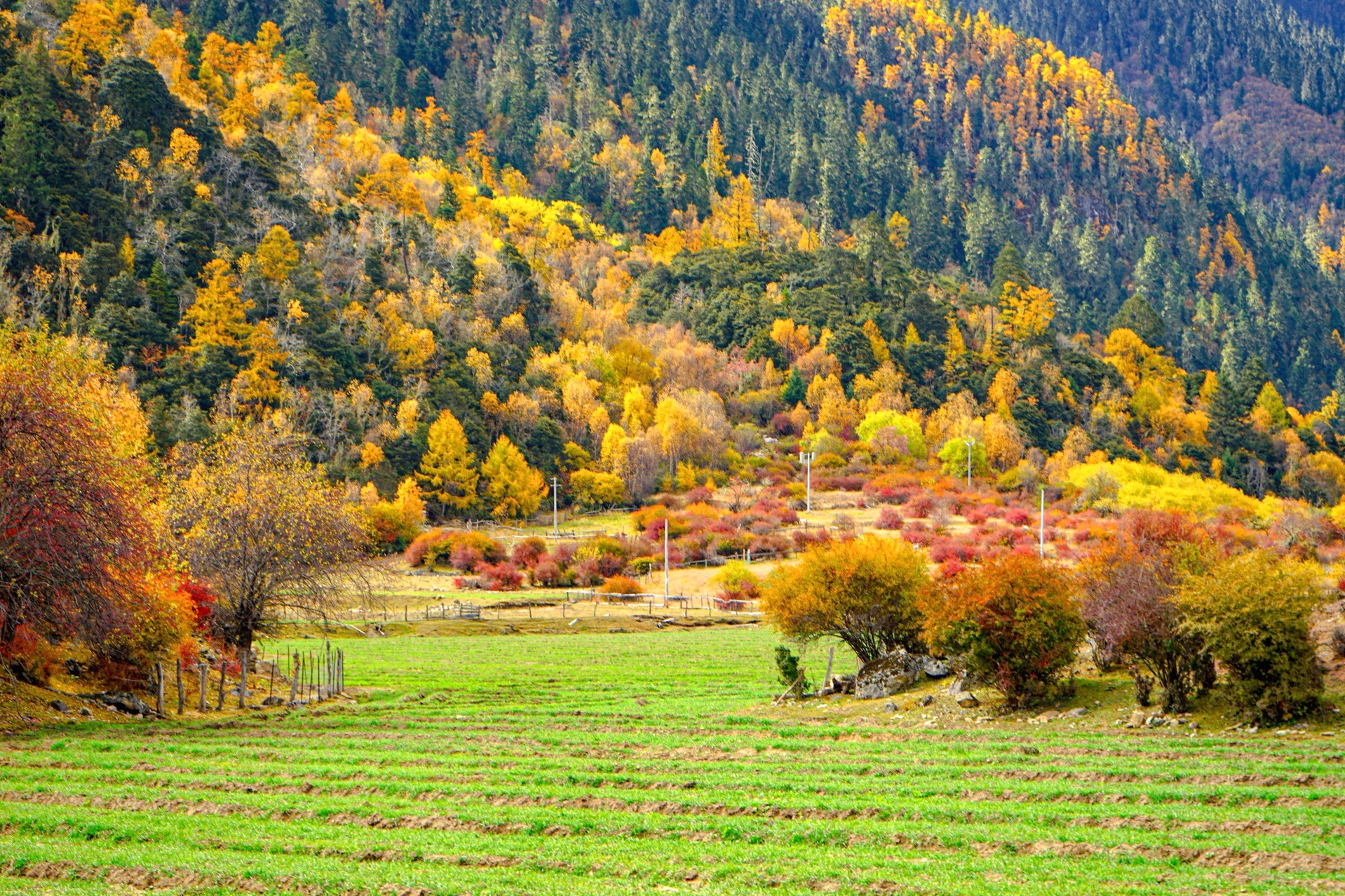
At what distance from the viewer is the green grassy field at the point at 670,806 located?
1475 cm

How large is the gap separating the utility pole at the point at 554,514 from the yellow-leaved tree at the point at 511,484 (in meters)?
1.87

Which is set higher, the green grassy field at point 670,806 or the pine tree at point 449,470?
the pine tree at point 449,470

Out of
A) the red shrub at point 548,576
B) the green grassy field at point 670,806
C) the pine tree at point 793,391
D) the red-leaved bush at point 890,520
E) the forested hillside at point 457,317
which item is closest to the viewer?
the green grassy field at point 670,806

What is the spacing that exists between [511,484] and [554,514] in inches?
249

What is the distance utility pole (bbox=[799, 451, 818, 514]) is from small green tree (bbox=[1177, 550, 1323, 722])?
241 feet

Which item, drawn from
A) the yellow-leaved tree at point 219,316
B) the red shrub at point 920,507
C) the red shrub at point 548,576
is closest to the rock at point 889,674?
the red shrub at point 548,576

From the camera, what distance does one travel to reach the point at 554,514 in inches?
4348

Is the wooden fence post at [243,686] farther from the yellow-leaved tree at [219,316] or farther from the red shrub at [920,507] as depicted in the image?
the yellow-leaved tree at [219,316]

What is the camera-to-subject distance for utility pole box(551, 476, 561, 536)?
10488 centimetres

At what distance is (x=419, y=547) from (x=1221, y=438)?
4515 inches

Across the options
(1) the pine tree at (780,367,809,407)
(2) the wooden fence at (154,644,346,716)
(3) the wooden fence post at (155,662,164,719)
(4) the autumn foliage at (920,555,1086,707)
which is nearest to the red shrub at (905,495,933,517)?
(1) the pine tree at (780,367,809,407)

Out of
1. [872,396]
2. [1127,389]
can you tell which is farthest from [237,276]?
[1127,389]

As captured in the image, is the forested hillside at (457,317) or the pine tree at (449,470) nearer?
the pine tree at (449,470)

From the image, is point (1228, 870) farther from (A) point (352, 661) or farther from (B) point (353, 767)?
(A) point (352, 661)
